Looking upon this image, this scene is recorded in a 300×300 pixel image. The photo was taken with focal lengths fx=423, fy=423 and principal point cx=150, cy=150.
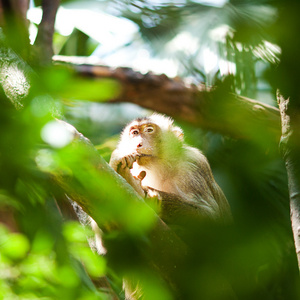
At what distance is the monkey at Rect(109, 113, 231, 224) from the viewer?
368cm

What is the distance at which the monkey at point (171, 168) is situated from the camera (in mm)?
3677

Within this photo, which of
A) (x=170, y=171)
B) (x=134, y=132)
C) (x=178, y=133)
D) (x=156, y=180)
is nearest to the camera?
(x=156, y=180)

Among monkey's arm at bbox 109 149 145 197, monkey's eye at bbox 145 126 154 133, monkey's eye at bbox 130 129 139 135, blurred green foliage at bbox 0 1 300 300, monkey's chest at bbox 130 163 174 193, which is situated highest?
blurred green foliage at bbox 0 1 300 300

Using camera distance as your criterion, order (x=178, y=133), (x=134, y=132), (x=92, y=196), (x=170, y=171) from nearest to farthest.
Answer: (x=92, y=196) → (x=170, y=171) → (x=134, y=132) → (x=178, y=133)

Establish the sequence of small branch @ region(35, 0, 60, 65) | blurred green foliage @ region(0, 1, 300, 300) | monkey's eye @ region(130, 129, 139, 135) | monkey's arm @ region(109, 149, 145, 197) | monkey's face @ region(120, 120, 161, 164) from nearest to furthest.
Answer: blurred green foliage @ region(0, 1, 300, 300) → monkey's arm @ region(109, 149, 145, 197) → small branch @ region(35, 0, 60, 65) → monkey's face @ region(120, 120, 161, 164) → monkey's eye @ region(130, 129, 139, 135)

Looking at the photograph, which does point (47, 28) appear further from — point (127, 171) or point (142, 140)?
point (127, 171)

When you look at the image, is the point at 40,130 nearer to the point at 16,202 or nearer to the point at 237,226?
the point at 16,202

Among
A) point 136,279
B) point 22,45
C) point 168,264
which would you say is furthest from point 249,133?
point 168,264

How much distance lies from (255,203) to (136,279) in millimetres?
380

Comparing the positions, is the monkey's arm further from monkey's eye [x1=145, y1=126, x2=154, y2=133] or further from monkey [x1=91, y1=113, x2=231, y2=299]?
monkey's eye [x1=145, y1=126, x2=154, y2=133]

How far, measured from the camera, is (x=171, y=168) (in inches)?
171

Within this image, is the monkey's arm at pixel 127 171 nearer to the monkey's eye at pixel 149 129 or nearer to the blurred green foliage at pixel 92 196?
the monkey's eye at pixel 149 129

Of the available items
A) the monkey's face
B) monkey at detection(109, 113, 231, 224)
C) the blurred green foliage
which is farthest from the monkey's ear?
the blurred green foliage

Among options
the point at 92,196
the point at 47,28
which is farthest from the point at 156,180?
the point at 92,196
